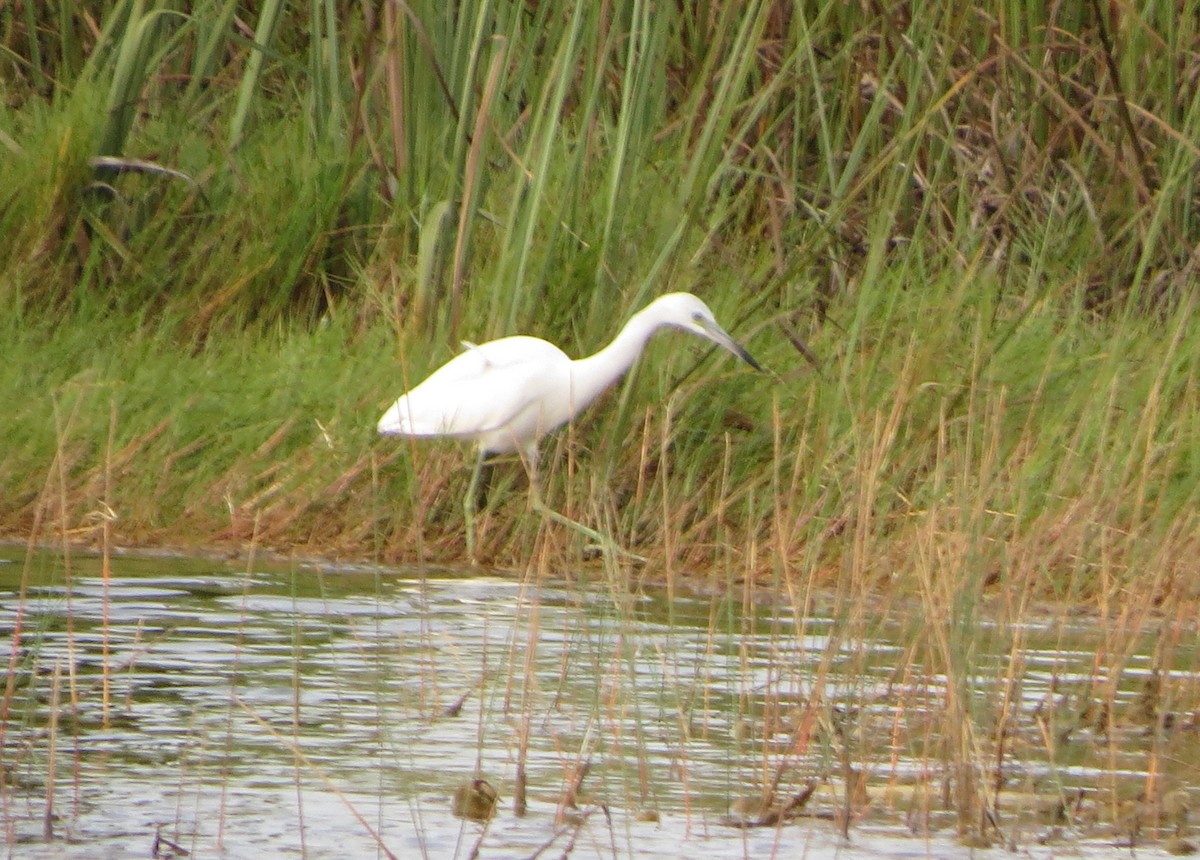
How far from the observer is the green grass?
6430 millimetres

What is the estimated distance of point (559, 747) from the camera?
362 centimetres

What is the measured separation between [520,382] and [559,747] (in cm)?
299

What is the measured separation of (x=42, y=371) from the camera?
23.4 ft

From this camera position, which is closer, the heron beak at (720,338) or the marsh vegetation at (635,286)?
the marsh vegetation at (635,286)

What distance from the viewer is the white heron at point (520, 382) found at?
21.2ft

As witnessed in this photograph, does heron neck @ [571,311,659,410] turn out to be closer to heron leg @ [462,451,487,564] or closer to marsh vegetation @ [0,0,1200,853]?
marsh vegetation @ [0,0,1200,853]

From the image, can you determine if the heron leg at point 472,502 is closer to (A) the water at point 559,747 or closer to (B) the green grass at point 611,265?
(B) the green grass at point 611,265

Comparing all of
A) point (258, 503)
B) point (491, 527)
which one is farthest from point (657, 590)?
point (258, 503)

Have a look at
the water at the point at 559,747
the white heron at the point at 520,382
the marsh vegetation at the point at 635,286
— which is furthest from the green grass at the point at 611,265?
the water at the point at 559,747

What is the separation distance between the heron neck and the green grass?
0.15 m

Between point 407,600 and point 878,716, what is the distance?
6.57 ft

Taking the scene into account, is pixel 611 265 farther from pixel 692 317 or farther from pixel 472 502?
pixel 472 502

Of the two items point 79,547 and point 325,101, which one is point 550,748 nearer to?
point 79,547

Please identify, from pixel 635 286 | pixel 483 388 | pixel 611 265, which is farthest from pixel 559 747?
pixel 635 286
